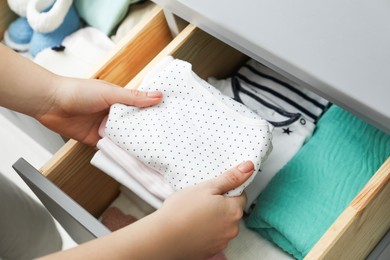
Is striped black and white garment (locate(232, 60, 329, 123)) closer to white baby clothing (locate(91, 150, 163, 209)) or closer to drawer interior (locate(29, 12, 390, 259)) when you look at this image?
drawer interior (locate(29, 12, 390, 259))

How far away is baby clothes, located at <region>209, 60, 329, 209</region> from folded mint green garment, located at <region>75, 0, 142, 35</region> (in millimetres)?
190

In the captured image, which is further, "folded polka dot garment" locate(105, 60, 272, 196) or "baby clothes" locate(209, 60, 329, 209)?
"baby clothes" locate(209, 60, 329, 209)

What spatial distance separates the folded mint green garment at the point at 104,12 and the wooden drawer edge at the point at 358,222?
0.50m

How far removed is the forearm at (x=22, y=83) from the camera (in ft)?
2.42

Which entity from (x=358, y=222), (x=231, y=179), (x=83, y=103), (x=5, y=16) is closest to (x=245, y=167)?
(x=231, y=179)

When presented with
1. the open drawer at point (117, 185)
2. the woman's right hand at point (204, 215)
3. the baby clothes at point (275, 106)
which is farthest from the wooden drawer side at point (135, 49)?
the woman's right hand at point (204, 215)

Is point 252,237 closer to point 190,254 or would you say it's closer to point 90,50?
point 190,254

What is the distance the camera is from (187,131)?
0.68 m

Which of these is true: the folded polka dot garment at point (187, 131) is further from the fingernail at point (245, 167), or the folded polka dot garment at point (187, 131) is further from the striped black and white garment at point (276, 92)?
the striped black and white garment at point (276, 92)

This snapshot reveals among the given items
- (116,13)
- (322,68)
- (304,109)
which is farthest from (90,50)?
(322,68)

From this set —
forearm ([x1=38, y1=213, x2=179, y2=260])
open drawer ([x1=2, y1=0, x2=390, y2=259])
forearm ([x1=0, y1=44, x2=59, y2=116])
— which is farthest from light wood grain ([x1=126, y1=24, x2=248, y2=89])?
forearm ([x1=38, y1=213, x2=179, y2=260])

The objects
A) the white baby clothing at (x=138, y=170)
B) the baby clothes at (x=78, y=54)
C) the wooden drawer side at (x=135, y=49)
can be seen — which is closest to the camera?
the white baby clothing at (x=138, y=170)

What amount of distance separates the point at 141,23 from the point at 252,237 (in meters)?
0.35

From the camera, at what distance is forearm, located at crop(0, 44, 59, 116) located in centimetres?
74
